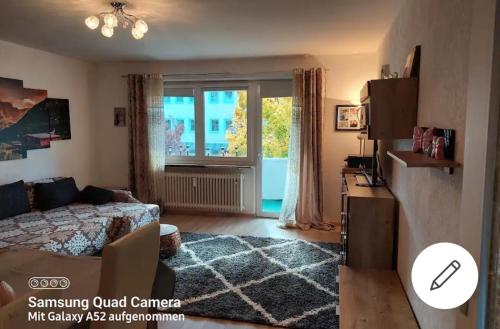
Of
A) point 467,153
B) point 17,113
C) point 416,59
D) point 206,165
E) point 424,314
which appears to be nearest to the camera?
point 467,153

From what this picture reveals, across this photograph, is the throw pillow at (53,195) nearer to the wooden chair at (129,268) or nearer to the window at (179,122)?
the window at (179,122)

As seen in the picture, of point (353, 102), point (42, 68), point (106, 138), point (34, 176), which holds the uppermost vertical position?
point (42, 68)

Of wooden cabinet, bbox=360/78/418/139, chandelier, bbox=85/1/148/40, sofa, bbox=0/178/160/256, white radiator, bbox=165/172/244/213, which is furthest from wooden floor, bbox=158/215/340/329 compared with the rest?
chandelier, bbox=85/1/148/40

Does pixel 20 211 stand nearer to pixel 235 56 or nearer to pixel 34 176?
pixel 34 176

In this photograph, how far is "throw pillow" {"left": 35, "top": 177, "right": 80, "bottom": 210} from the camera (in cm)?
401

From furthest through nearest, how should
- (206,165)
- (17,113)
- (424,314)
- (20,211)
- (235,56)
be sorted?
(206,165), (235,56), (17,113), (20,211), (424,314)

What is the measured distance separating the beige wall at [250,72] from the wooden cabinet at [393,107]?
240cm

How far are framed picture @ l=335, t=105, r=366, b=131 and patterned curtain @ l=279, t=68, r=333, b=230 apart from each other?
0.77ft

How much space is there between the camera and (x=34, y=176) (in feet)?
14.2

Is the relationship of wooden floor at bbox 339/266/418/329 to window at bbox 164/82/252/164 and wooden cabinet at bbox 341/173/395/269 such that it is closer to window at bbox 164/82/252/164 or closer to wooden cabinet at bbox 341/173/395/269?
wooden cabinet at bbox 341/173/395/269

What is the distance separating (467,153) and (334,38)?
116 inches

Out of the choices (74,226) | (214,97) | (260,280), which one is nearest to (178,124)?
(214,97)

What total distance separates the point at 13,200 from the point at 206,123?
2.64 meters

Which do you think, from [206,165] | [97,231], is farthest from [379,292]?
[206,165]
